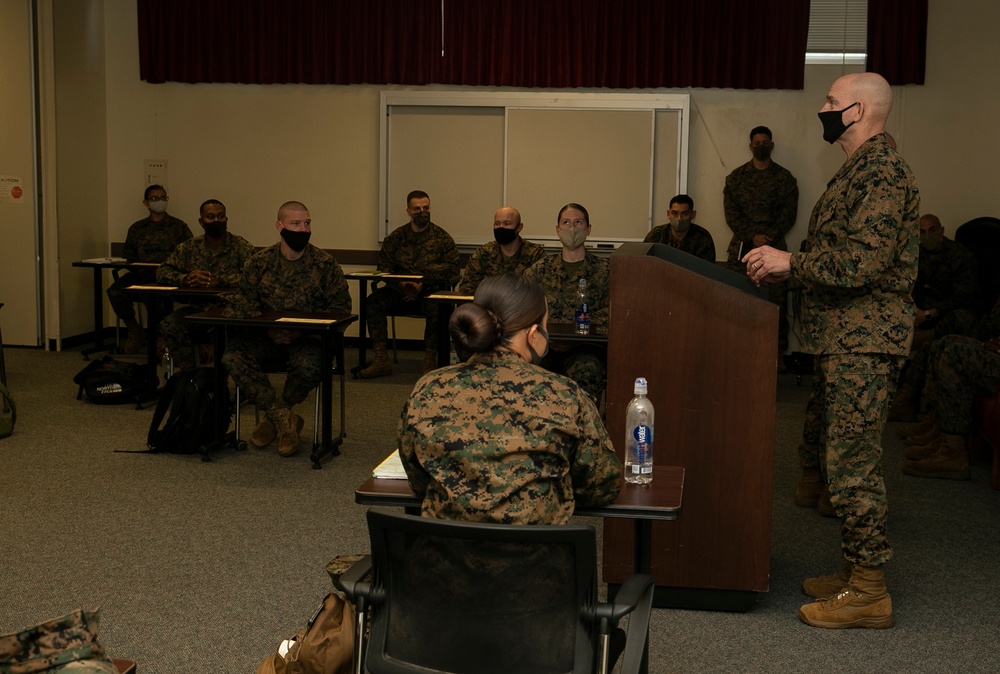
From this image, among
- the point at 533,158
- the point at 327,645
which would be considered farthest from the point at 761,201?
the point at 327,645

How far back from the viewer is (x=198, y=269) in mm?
7832

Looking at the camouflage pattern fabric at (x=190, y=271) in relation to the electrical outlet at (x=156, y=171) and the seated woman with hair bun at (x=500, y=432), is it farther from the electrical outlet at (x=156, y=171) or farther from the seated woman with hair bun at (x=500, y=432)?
the seated woman with hair bun at (x=500, y=432)

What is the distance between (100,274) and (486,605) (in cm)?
822

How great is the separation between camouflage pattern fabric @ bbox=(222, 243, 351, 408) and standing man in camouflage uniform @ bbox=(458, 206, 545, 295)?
5.45ft

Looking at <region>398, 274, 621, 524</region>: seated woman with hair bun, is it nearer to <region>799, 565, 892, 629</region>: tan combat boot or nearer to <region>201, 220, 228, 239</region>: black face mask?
<region>799, 565, 892, 629</region>: tan combat boot

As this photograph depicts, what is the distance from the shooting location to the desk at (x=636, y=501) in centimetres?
251

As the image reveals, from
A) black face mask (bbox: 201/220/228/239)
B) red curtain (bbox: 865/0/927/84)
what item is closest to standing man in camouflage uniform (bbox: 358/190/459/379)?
black face mask (bbox: 201/220/228/239)

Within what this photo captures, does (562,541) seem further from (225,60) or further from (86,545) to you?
(225,60)

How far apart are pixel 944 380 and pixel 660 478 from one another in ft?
11.4

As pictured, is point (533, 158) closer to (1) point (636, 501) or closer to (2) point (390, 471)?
(2) point (390, 471)

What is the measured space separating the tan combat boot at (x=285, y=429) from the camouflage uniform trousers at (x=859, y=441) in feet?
10.4

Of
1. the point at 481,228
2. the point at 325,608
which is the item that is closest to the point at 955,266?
the point at 481,228

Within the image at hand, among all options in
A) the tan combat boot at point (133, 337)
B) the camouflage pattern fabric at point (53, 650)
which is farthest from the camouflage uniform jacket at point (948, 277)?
the camouflage pattern fabric at point (53, 650)

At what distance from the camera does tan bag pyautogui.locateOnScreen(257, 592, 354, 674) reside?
268 cm
